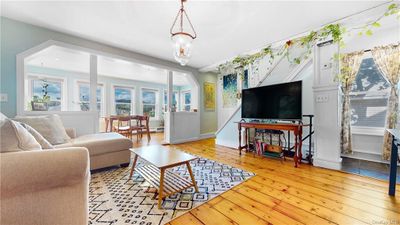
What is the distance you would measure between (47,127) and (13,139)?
5.03 ft

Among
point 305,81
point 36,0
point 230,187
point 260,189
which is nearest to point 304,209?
point 260,189

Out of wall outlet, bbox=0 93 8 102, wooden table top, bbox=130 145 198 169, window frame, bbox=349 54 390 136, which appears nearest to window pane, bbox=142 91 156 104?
wall outlet, bbox=0 93 8 102

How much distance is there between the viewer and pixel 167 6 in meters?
2.04

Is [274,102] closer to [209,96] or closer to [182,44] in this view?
[182,44]

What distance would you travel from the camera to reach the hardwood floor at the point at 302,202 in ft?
4.44

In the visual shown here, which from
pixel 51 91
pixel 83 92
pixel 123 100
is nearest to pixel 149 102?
pixel 123 100

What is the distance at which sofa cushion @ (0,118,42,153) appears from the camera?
949mm

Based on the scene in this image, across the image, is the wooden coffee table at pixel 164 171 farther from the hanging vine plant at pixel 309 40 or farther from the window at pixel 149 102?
the window at pixel 149 102

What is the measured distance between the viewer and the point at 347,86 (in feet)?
10.0

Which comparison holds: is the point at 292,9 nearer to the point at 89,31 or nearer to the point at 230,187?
the point at 230,187

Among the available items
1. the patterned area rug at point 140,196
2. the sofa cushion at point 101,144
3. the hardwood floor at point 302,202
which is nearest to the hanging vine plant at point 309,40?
the hardwood floor at point 302,202

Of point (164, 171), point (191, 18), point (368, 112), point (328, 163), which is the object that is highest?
point (191, 18)

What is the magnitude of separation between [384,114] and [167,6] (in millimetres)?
4038

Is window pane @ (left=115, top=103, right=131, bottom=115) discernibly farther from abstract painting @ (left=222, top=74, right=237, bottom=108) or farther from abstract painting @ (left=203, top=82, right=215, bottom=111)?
abstract painting @ (left=222, top=74, right=237, bottom=108)
